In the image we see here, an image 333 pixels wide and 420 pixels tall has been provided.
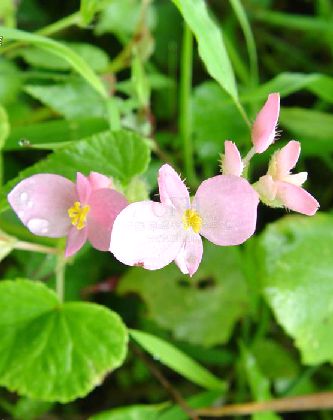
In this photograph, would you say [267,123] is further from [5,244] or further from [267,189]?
[5,244]

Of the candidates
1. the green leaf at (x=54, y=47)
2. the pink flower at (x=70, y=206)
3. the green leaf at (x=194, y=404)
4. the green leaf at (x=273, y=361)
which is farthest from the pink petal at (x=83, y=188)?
the green leaf at (x=273, y=361)

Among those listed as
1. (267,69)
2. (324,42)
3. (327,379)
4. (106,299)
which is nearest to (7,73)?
(106,299)

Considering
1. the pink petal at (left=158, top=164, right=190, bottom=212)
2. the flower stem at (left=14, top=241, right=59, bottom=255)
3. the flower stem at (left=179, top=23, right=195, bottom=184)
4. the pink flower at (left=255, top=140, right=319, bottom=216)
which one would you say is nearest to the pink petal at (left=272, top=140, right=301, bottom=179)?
the pink flower at (left=255, top=140, right=319, bottom=216)

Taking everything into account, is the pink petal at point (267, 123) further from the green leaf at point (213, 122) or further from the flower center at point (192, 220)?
the green leaf at point (213, 122)

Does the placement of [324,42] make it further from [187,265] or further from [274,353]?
[187,265]

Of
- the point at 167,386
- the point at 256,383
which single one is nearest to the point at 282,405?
the point at 256,383

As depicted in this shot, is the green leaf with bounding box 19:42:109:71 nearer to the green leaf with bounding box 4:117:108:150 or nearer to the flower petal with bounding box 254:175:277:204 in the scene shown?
the green leaf with bounding box 4:117:108:150

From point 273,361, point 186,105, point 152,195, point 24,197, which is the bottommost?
point 273,361
